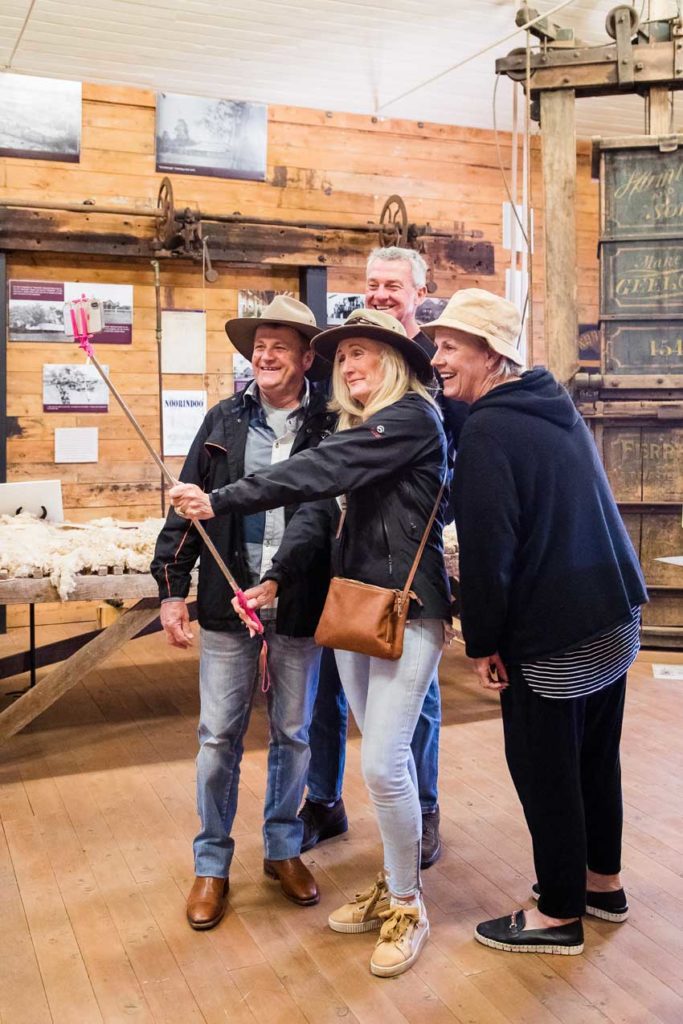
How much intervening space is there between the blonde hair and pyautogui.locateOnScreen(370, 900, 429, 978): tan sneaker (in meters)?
1.17

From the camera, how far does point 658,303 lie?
217 inches

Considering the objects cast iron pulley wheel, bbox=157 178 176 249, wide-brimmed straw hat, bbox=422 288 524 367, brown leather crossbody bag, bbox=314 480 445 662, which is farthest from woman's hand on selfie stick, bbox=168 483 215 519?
cast iron pulley wheel, bbox=157 178 176 249

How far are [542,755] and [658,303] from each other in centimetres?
377

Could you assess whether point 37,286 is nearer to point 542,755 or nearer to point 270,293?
point 270,293

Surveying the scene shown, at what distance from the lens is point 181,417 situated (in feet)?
21.0

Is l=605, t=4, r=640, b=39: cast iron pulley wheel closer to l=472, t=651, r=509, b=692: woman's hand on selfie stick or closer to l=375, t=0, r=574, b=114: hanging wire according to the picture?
l=375, t=0, r=574, b=114: hanging wire

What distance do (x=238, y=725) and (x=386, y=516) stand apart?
0.69 metres

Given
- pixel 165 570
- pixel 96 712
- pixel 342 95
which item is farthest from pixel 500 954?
pixel 342 95

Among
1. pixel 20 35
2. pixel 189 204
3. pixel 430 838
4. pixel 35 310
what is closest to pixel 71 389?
pixel 35 310

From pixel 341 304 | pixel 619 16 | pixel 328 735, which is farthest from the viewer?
pixel 341 304

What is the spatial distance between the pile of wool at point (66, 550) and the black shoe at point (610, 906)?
198cm

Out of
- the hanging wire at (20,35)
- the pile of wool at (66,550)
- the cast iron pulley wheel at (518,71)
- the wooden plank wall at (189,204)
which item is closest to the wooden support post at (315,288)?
the wooden plank wall at (189,204)

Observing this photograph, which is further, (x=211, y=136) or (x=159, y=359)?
(x=211, y=136)

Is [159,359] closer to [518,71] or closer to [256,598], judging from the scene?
[518,71]
